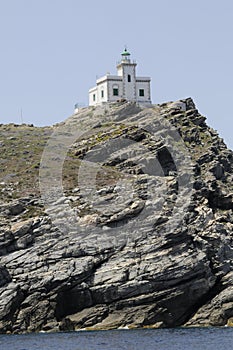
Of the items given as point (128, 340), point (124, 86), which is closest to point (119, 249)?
point (128, 340)

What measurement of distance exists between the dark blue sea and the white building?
5347 cm

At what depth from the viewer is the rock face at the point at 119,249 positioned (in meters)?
89.4

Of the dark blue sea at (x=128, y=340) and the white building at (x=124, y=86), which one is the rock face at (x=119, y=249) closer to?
the dark blue sea at (x=128, y=340)

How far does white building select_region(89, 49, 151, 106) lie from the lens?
134125 mm

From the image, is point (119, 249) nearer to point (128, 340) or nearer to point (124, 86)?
point (128, 340)

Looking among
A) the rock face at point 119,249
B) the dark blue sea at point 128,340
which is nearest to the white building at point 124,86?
the rock face at point 119,249

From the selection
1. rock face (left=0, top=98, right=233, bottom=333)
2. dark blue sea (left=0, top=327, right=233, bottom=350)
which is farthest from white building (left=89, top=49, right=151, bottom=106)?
dark blue sea (left=0, top=327, right=233, bottom=350)

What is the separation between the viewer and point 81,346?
72.8 m

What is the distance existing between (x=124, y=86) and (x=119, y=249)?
46979 mm

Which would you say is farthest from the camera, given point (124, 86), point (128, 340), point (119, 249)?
point (124, 86)

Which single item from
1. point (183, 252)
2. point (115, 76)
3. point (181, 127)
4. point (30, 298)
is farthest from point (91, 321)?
point (115, 76)

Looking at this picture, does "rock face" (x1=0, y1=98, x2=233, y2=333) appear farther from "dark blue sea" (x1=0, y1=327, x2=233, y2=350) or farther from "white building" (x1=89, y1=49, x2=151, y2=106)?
"white building" (x1=89, y1=49, x2=151, y2=106)

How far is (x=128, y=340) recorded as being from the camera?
253 ft

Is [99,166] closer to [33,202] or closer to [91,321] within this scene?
[33,202]
